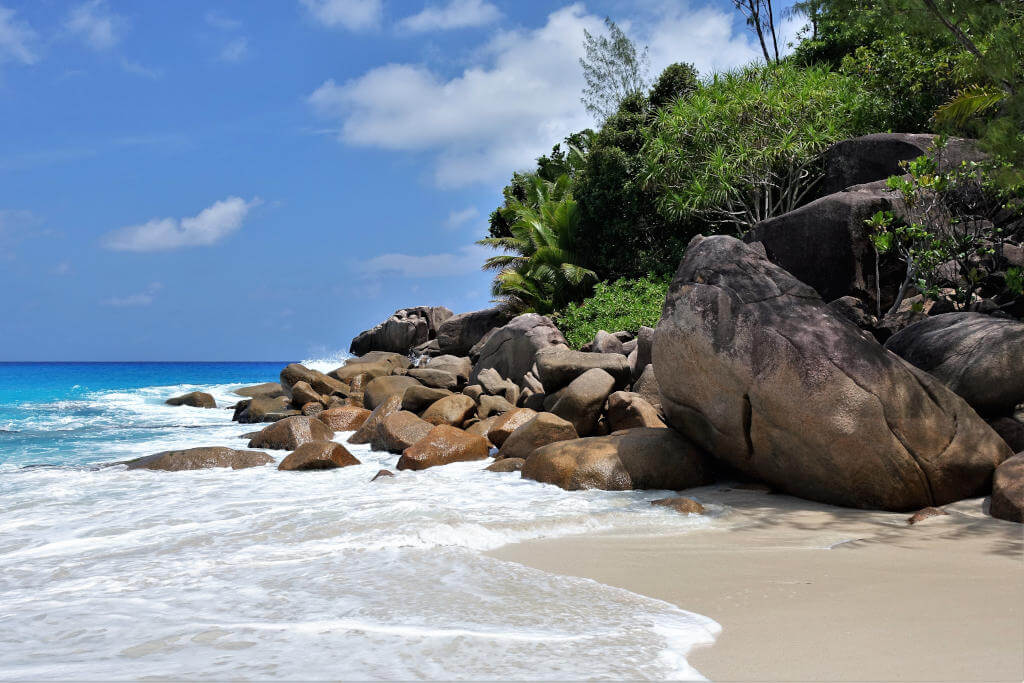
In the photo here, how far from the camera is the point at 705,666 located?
2.93m

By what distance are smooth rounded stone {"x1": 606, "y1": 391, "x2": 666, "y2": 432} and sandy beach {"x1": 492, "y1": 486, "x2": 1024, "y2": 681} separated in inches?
108

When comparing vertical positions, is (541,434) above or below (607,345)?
below

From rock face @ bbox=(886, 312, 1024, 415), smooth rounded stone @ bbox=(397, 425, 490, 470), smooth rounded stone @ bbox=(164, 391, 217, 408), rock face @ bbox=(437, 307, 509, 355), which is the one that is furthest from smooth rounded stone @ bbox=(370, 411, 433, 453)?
rock face @ bbox=(437, 307, 509, 355)

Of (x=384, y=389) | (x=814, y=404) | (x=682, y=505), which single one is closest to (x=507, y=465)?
(x=682, y=505)

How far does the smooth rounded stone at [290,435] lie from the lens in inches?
444

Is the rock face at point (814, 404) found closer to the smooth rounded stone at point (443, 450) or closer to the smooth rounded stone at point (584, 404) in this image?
the smooth rounded stone at point (584, 404)

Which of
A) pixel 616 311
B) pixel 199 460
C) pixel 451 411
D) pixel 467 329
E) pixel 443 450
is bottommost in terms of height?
pixel 443 450

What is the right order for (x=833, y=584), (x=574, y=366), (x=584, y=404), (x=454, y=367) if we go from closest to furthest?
(x=833, y=584), (x=584, y=404), (x=574, y=366), (x=454, y=367)

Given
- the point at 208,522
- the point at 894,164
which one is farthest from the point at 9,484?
the point at 894,164

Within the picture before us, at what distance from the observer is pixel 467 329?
83.7ft

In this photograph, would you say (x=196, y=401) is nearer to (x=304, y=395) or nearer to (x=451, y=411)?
(x=304, y=395)

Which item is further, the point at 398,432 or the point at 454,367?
the point at 454,367

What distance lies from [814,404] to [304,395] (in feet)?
43.5

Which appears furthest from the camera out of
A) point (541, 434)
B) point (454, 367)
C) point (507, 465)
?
point (454, 367)
